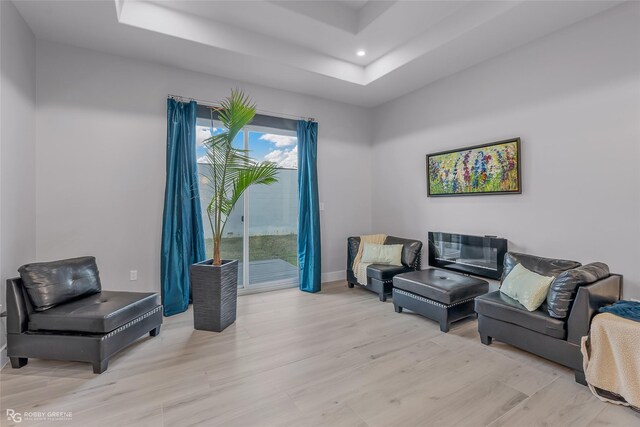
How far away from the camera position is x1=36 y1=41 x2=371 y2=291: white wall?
3168 millimetres

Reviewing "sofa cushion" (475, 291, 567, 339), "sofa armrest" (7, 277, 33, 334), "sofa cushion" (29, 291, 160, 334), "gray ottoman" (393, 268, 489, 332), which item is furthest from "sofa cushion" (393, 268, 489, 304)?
"sofa armrest" (7, 277, 33, 334)

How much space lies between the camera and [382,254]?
14.2 ft

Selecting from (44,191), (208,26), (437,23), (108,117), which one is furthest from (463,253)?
(44,191)

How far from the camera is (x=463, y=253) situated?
12.8 feet

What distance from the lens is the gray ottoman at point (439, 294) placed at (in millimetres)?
3051

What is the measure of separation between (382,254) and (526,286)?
6.33 ft

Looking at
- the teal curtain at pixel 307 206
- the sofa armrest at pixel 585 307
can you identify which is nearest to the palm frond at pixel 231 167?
the teal curtain at pixel 307 206

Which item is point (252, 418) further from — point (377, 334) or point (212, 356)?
point (377, 334)

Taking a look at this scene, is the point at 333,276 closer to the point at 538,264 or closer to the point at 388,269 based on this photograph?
the point at 388,269

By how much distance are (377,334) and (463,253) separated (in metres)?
1.72

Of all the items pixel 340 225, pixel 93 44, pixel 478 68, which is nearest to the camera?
pixel 93 44

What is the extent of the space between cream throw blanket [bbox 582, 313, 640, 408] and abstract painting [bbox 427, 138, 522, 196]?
167 centimetres

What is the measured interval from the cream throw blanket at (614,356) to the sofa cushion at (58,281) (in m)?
4.07

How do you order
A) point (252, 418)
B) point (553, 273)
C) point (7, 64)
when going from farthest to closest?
point (553, 273) → point (7, 64) → point (252, 418)
